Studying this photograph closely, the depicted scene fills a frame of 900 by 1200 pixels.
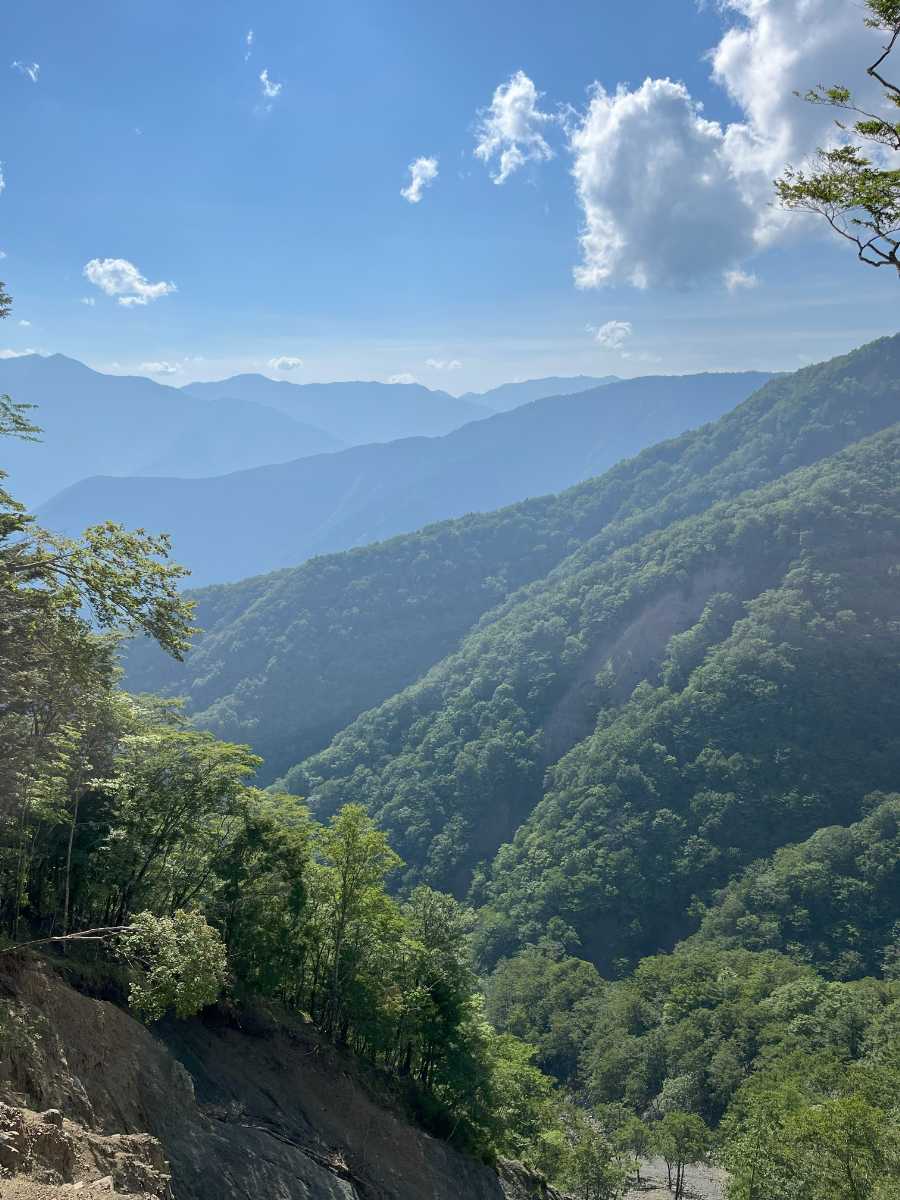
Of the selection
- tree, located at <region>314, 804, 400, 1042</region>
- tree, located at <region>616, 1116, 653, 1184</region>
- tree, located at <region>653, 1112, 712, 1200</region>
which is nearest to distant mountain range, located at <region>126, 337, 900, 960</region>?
tree, located at <region>616, 1116, 653, 1184</region>

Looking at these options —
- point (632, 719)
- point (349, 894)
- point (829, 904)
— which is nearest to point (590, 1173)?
point (349, 894)

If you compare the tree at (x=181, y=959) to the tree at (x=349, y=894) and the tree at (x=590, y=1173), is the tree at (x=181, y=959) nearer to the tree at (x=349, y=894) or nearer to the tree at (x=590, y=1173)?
the tree at (x=349, y=894)

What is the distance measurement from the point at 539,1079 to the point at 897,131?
47.4 meters

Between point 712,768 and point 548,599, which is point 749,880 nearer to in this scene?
point 712,768

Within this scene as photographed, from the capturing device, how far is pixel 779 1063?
5453cm

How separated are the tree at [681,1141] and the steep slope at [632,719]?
5451 centimetres

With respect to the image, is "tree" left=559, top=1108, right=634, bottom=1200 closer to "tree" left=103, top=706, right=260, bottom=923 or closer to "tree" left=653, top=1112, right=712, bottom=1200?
"tree" left=653, top=1112, right=712, bottom=1200

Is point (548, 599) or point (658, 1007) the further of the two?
point (548, 599)

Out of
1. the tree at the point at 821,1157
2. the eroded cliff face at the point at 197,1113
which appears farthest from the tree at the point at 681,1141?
the eroded cliff face at the point at 197,1113

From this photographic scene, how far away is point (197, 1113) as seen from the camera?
1712 cm

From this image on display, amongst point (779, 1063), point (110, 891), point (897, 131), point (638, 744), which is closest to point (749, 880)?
point (638, 744)

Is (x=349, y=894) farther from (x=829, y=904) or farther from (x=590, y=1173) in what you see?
(x=829, y=904)

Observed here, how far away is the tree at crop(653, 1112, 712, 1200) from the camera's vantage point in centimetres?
4816

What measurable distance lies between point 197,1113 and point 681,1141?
45.4m
